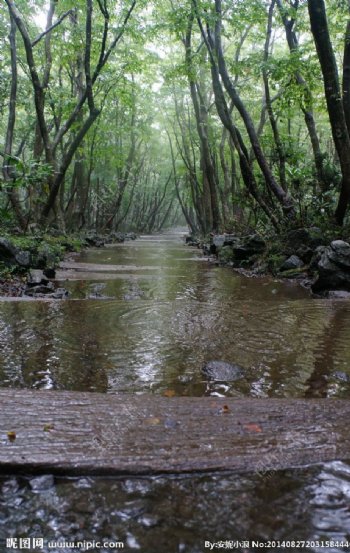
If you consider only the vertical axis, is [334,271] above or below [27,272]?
above

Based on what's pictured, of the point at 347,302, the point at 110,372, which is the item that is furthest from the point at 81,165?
the point at 110,372

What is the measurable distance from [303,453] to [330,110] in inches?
233

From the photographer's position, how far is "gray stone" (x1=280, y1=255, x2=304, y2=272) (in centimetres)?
806

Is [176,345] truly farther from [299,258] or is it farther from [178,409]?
[299,258]

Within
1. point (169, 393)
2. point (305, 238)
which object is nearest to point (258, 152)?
point (305, 238)

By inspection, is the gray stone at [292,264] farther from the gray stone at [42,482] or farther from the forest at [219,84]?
the gray stone at [42,482]

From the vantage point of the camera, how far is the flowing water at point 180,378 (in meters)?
1.27

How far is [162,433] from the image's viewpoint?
1768 millimetres

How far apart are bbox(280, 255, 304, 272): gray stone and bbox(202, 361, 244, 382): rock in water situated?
18.6 ft

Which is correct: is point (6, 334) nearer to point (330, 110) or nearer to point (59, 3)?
point (330, 110)

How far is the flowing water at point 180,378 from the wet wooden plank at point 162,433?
0.07 meters

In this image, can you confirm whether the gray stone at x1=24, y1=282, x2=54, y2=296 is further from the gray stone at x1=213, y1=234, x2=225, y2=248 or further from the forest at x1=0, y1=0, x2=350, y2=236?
the gray stone at x1=213, y1=234, x2=225, y2=248

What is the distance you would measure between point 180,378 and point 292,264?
6.05 metres

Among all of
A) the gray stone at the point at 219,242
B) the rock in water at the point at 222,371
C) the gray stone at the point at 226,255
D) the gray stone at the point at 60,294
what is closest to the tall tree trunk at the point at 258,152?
the gray stone at the point at 226,255
